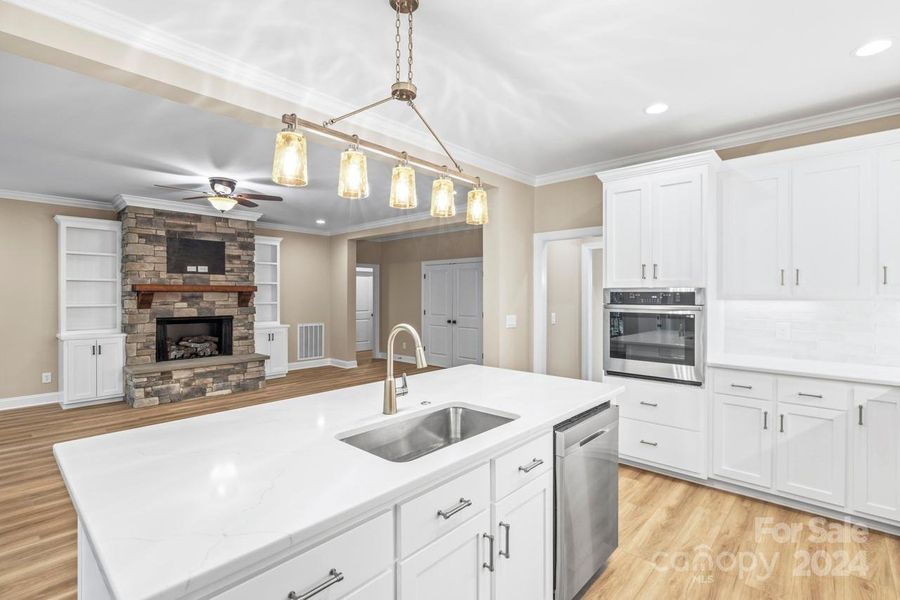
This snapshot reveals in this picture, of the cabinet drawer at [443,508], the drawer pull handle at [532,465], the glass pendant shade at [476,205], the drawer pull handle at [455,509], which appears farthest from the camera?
the glass pendant shade at [476,205]

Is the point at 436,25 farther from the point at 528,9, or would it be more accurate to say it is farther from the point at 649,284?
the point at 649,284

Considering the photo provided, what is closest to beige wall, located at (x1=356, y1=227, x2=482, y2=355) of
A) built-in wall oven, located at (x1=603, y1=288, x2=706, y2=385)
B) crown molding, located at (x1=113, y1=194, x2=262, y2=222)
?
crown molding, located at (x1=113, y1=194, x2=262, y2=222)

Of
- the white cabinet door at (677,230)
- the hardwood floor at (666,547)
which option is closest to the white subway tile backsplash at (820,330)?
the white cabinet door at (677,230)

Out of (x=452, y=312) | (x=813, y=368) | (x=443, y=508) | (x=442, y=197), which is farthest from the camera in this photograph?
(x=452, y=312)

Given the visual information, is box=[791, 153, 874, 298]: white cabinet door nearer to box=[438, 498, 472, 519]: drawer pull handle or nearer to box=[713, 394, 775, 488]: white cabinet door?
box=[713, 394, 775, 488]: white cabinet door

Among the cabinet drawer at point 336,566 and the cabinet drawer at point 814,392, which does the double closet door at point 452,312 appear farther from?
the cabinet drawer at point 336,566

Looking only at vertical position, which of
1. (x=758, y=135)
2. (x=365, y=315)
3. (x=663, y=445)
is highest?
(x=758, y=135)

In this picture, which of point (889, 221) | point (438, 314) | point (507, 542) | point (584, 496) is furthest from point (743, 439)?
point (438, 314)

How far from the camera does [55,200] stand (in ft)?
18.6

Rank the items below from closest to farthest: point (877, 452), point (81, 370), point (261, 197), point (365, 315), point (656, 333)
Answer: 1. point (877, 452)
2. point (656, 333)
3. point (261, 197)
4. point (81, 370)
5. point (365, 315)

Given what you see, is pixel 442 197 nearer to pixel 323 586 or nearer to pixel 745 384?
pixel 323 586

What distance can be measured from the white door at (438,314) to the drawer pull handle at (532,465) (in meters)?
6.32

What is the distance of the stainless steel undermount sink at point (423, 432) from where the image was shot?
5.76ft

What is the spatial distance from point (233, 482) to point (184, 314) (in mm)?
5939
